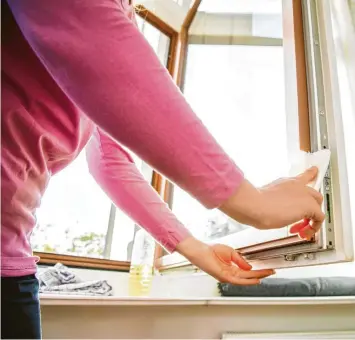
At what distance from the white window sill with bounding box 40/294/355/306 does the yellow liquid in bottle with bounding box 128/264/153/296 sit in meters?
0.38

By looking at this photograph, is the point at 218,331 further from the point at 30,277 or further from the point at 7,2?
the point at 7,2

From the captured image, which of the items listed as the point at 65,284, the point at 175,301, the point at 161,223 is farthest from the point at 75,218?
the point at 161,223

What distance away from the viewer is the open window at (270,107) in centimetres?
66

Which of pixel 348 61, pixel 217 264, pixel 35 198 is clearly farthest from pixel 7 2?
pixel 348 61

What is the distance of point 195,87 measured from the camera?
1.80 m

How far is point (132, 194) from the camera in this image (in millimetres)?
623

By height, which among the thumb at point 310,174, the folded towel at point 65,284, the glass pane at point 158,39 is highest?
the glass pane at point 158,39

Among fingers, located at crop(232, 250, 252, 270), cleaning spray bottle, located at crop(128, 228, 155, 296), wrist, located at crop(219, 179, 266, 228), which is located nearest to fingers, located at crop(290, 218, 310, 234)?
fingers, located at crop(232, 250, 252, 270)

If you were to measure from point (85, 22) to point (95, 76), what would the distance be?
0.18 ft

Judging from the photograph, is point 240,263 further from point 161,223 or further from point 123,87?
point 123,87

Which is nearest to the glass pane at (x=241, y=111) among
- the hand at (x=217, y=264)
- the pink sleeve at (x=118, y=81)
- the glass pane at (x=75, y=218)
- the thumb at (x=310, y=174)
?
the thumb at (x=310, y=174)

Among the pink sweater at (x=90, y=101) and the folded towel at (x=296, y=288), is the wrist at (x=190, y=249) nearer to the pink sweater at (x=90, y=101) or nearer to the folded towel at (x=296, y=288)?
the pink sweater at (x=90, y=101)

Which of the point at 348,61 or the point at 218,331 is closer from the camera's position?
Result: the point at 348,61

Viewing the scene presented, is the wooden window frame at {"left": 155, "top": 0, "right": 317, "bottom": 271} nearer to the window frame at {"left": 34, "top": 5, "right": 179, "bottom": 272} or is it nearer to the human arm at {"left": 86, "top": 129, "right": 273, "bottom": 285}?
the human arm at {"left": 86, "top": 129, "right": 273, "bottom": 285}
